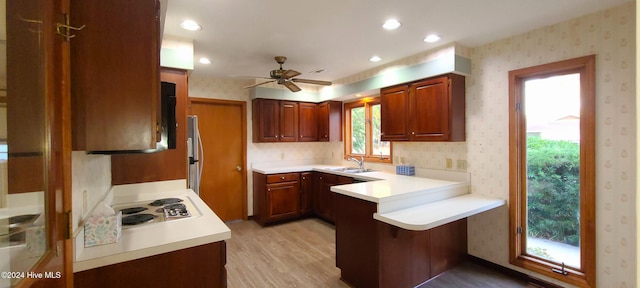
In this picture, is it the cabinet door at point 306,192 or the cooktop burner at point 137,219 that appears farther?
the cabinet door at point 306,192

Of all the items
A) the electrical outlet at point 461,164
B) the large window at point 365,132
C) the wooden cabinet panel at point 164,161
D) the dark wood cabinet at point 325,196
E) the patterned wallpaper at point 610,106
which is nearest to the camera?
the patterned wallpaper at point 610,106

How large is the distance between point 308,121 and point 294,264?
101 inches

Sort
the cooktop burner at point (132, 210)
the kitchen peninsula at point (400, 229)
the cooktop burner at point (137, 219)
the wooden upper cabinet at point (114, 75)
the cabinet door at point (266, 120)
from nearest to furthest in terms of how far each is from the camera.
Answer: the wooden upper cabinet at point (114, 75) < the cooktop burner at point (137, 219) < the cooktop burner at point (132, 210) < the kitchen peninsula at point (400, 229) < the cabinet door at point (266, 120)

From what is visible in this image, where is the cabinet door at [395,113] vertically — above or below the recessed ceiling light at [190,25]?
below

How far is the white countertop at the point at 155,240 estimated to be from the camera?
121cm

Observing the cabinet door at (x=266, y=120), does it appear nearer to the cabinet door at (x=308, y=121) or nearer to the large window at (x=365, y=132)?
the cabinet door at (x=308, y=121)

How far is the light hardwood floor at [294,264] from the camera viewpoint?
258 cm

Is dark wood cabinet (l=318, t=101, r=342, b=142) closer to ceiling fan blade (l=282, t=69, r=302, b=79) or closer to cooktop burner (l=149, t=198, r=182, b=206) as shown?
ceiling fan blade (l=282, t=69, r=302, b=79)

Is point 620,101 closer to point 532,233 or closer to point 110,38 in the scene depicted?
point 532,233

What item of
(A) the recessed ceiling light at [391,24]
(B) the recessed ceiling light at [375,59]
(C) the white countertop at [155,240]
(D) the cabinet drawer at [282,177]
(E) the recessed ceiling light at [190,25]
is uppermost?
(B) the recessed ceiling light at [375,59]

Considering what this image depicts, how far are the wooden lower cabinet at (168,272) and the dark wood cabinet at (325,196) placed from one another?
8.49 ft

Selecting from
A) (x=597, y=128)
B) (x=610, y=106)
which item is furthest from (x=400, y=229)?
(x=610, y=106)

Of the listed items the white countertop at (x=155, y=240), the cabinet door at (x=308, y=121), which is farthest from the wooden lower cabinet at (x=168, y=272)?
the cabinet door at (x=308, y=121)

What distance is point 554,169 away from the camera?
2523 millimetres
